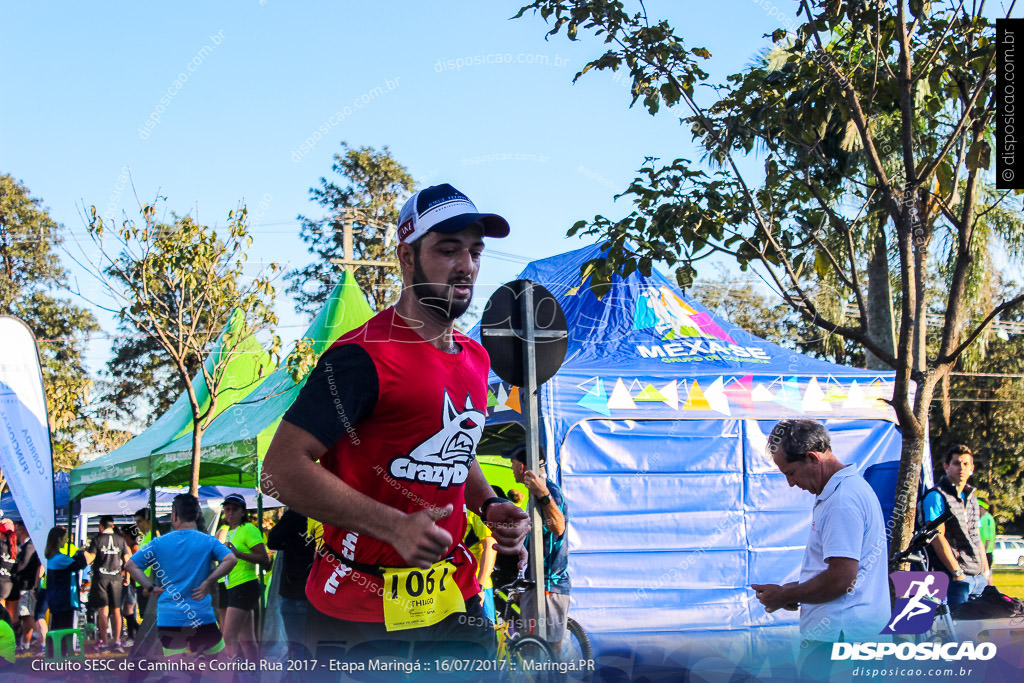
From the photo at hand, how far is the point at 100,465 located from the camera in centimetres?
1289

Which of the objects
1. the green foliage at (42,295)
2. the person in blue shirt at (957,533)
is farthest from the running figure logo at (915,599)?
the green foliage at (42,295)

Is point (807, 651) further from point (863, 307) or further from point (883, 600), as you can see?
point (863, 307)

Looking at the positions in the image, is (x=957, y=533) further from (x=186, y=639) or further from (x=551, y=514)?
(x=186, y=639)

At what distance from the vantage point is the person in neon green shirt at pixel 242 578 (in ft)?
29.2

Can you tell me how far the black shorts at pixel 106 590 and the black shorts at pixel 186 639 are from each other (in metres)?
6.32

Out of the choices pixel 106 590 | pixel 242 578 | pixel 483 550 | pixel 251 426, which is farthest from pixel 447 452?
pixel 106 590

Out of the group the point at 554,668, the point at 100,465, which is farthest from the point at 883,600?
the point at 100,465

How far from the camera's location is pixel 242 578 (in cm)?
892

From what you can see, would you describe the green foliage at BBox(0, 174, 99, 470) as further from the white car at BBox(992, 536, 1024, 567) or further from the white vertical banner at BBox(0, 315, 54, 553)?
the white car at BBox(992, 536, 1024, 567)

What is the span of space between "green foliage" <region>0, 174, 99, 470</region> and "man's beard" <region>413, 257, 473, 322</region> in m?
20.1

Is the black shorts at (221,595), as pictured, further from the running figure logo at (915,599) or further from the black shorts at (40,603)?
the running figure logo at (915,599)

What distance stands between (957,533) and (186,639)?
19.6ft

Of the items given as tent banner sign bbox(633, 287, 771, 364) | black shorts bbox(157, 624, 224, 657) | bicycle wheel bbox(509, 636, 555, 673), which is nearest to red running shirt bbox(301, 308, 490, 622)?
bicycle wheel bbox(509, 636, 555, 673)

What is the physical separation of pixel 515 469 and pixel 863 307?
294cm
